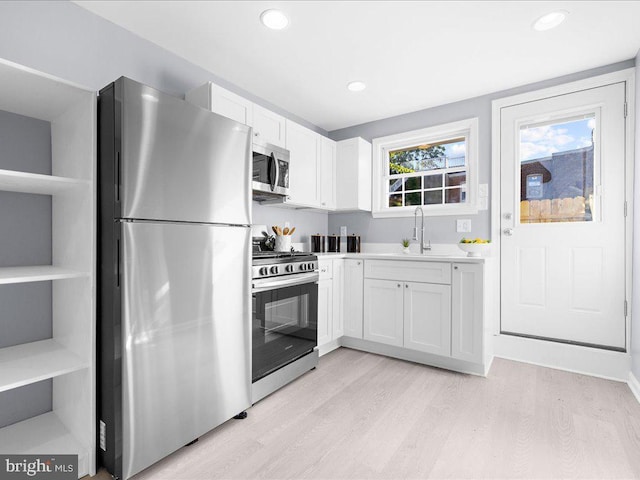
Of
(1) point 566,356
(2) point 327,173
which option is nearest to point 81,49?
(2) point 327,173

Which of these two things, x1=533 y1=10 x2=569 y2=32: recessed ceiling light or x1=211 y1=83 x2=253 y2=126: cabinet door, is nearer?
x1=533 y1=10 x2=569 y2=32: recessed ceiling light

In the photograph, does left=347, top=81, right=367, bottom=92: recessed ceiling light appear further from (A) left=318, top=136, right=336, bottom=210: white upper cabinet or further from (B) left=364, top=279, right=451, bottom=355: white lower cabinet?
(B) left=364, top=279, right=451, bottom=355: white lower cabinet

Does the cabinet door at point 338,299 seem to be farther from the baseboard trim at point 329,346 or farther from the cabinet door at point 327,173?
the cabinet door at point 327,173

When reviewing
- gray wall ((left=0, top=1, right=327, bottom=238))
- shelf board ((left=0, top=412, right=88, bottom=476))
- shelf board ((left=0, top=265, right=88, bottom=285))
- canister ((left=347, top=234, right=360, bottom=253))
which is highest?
gray wall ((left=0, top=1, right=327, bottom=238))

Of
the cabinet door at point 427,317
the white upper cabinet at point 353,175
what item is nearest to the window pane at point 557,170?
the cabinet door at point 427,317

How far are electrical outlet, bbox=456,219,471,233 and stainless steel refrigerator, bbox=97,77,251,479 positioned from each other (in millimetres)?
2319

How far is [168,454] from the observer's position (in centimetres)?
158

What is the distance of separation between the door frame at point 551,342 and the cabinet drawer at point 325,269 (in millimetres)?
1428

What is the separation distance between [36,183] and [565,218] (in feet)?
12.1

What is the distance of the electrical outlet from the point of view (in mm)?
3209

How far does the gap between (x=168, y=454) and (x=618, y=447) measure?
2.31m

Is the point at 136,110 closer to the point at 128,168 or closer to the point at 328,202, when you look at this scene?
the point at 128,168

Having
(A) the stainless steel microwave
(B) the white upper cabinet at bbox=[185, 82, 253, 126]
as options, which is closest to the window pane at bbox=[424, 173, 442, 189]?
(A) the stainless steel microwave

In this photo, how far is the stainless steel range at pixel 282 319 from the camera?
2.16 metres
